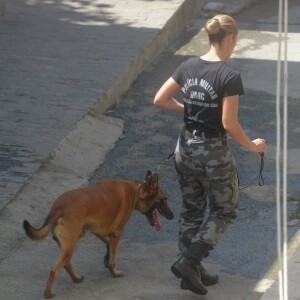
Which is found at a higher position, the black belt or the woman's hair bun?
the woman's hair bun

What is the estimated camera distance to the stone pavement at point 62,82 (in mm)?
8289

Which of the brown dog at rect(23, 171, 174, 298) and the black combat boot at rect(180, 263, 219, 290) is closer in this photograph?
the brown dog at rect(23, 171, 174, 298)

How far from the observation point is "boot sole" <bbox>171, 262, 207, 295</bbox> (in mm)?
6391

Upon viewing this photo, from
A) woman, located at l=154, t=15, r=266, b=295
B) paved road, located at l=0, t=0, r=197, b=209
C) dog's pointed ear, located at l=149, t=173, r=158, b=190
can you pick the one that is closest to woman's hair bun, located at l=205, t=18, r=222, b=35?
woman, located at l=154, t=15, r=266, b=295

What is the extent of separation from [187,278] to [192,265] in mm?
91

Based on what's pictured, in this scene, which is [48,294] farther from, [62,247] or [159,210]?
[159,210]

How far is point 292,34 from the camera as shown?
13469mm

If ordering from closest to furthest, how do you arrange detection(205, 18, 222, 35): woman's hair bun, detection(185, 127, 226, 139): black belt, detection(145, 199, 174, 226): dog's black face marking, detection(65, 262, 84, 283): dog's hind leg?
detection(205, 18, 222, 35): woman's hair bun, detection(185, 127, 226, 139): black belt, detection(65, 262, 84, 283): dog's hind leg, detection(145, 199, 174, 226): dog's black face marking

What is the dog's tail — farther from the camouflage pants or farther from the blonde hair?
the blonde hair

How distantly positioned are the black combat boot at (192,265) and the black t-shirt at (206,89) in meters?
→ 0.77

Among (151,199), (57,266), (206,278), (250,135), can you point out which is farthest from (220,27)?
(250,135)

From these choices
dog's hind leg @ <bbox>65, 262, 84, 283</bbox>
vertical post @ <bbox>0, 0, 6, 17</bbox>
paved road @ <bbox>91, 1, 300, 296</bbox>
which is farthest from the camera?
vertical post @ <bbox>0, 0, 6, 17</bbox>

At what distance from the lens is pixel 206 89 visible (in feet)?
20.0

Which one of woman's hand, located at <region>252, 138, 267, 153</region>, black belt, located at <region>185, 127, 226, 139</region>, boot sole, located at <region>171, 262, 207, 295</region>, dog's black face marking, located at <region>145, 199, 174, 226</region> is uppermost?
black belt, located at <region>185, 127, 226, 139</region>
